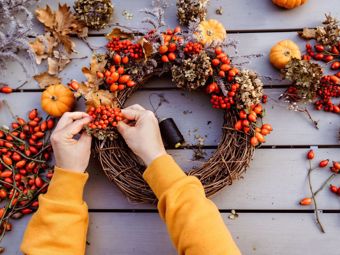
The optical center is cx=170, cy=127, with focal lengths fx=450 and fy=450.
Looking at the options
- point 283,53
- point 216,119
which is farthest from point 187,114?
point 283,53

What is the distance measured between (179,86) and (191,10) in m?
0.34

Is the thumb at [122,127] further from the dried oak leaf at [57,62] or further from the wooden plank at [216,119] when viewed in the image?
the dried oak leaf at [57,62]

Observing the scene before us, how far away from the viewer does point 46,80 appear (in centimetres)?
192

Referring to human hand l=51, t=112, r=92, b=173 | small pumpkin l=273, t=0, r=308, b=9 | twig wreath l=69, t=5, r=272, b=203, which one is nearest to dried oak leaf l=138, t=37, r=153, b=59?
twig wreath l=69, t=5, r=272, b=203

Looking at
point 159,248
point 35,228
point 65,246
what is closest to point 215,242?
point 159,248

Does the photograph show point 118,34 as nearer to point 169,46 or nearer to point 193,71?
point 169,46

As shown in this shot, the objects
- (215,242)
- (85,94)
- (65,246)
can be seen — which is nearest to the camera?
(215,242)

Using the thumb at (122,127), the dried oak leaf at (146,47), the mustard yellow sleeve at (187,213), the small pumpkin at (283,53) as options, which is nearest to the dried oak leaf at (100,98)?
the thumb at (122,127)

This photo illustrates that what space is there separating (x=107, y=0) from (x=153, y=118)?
556 millimetres

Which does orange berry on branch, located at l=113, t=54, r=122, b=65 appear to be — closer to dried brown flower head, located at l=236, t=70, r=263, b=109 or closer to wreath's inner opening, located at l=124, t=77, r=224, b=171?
wreath's inner opening, located at l=124, t=77, r=224, b=171

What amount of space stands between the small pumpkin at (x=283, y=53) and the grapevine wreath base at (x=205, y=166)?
0.30 meters

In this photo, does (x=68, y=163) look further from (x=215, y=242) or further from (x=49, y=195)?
(x=215, y=242)

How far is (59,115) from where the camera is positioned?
1.84 m

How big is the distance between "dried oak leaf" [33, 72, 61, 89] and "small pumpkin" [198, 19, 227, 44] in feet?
2.10
